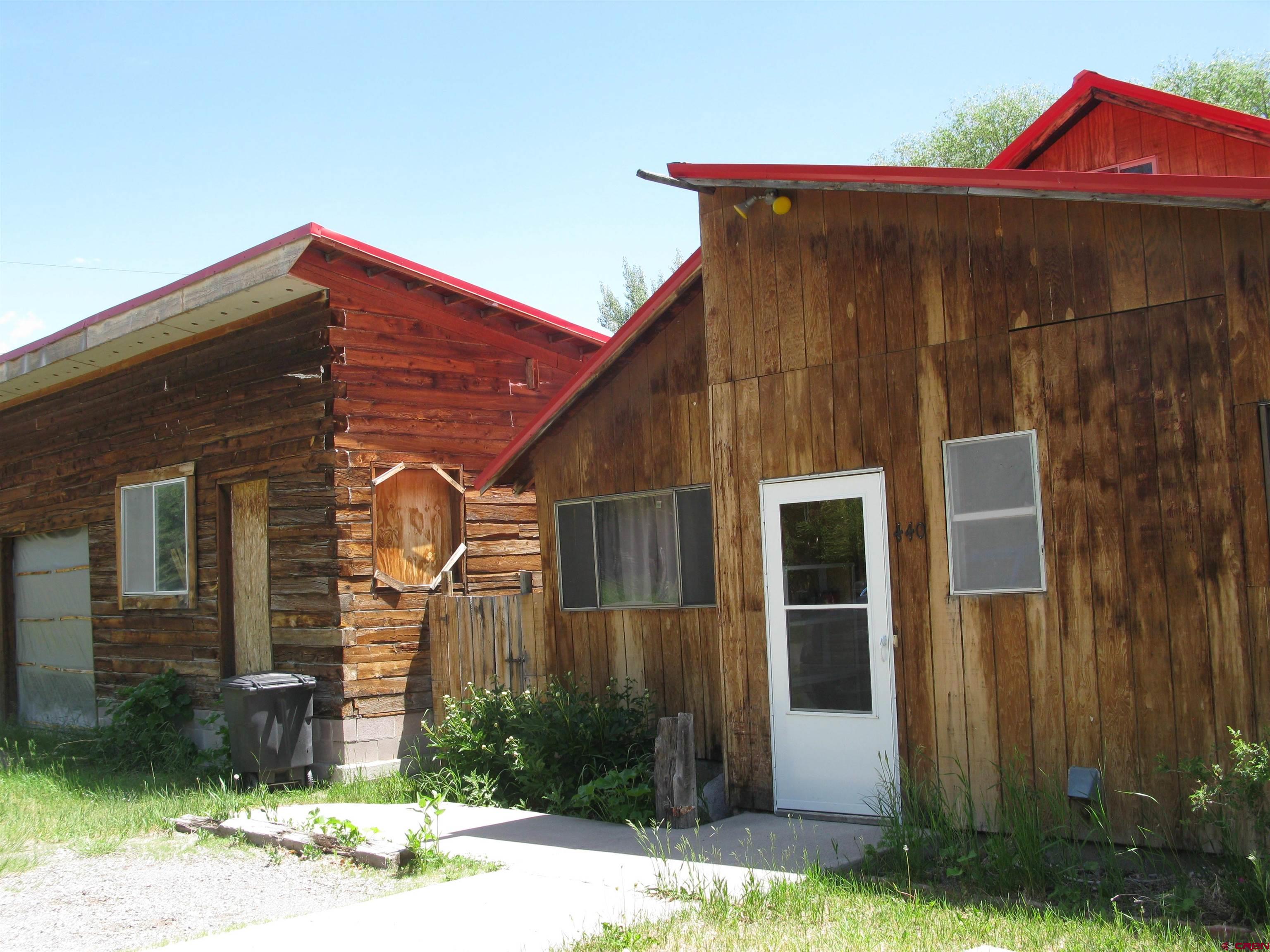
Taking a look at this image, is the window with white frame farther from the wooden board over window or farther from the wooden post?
the wooden board over window

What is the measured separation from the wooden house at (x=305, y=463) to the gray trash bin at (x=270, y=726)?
12.9 inches

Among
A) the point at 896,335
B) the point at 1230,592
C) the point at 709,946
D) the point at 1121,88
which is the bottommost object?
the point at 709,946

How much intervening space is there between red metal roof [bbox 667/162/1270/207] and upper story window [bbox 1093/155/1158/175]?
3.93 m

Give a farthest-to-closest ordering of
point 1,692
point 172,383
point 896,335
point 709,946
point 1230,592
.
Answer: point 1,692 < point 172,383 < point 896,335 < point 1230,592 < point 709,946

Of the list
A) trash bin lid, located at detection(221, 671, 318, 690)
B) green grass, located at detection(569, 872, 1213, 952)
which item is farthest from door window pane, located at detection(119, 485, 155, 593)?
green grass, located at detection(569, 872, 1213, 952)

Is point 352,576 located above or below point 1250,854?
above

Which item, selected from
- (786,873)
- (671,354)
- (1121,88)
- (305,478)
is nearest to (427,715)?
(305,478)

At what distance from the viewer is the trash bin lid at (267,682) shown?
10.6 metres

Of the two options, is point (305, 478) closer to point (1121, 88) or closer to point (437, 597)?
point (437, 597)

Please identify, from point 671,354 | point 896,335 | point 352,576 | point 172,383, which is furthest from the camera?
point 172,383

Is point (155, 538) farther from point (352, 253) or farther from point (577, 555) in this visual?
point (577, 555)

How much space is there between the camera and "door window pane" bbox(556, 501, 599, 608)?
403 inches

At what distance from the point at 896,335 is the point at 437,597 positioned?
5775 mm

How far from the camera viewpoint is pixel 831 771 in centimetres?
772
